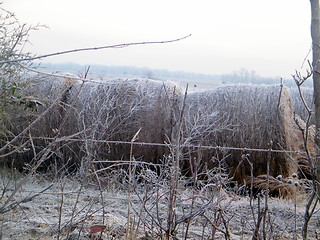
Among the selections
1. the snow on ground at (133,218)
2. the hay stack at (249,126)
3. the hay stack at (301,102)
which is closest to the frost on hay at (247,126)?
the hay stack at (249,126)

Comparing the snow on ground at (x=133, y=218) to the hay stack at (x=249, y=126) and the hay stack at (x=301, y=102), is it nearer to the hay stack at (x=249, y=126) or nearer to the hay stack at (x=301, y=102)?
the hay stack at (x=249, y=126)

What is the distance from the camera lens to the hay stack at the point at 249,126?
8.91 meters

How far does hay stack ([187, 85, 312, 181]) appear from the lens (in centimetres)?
891

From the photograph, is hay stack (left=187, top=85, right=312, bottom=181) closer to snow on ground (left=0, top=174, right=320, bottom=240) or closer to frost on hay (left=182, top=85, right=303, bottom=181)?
frost on hay (left=182, top=85, right=303, bottom=181)

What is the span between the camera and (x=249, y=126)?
9.04 meters

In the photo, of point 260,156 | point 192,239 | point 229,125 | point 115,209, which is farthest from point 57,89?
point 192,239

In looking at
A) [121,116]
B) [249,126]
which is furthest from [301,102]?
[121,116]

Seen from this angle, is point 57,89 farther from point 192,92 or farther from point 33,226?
point 33,226

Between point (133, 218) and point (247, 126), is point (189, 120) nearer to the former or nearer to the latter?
point (247, 126)

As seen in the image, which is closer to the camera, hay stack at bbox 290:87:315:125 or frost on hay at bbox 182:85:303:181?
frost on hay at bbox 182:85:303:181

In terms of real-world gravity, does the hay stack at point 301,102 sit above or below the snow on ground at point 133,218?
above

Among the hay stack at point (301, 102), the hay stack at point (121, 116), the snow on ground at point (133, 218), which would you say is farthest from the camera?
the hay stack at point (301, 102)

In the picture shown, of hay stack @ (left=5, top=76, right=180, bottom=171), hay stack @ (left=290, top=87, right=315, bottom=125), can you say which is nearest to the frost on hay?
hay stack @ (left=5, top=76, right=180, bottom=171)

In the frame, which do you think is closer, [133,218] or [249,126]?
[133,218]
